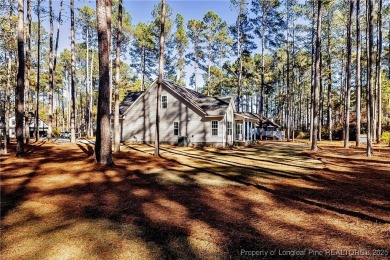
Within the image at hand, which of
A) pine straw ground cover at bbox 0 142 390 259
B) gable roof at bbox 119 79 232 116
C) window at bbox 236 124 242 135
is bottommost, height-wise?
pine straw ground cover at bbox 0 142 390 259

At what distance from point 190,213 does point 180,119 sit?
2011 cm

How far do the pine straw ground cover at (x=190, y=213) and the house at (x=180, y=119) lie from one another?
13.8 meters

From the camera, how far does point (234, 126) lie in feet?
96.3

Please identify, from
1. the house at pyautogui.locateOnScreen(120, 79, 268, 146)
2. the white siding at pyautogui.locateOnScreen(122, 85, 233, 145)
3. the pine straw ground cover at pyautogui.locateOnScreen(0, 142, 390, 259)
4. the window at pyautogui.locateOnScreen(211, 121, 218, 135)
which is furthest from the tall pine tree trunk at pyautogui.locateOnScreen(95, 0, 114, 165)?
the window at pyautogui.locateOnScreen(211, 121, 218, 135)

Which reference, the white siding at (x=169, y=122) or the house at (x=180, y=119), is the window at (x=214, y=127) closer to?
the house at (x=180, y=119)

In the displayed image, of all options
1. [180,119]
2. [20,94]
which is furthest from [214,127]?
[20,94]

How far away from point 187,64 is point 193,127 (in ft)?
70.9

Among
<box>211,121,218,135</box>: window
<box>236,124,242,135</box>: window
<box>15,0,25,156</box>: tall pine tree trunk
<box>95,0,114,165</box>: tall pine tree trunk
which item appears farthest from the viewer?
<box>236,124,242,135</box>: window

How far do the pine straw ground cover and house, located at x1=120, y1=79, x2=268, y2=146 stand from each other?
1376cm

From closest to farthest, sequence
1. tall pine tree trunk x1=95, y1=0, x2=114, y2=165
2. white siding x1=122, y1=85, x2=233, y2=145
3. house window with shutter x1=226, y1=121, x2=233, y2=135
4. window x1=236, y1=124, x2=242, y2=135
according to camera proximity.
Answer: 1. tall pine tree trunk x1=95, y1=0, x2=114, y2=165
2. white siding x1=122, y1=85, x2=233, y2=145
3. house window with shutter x1=226, y1=121, x2=233, y2=135
4. window x1=236, y1=124, x2=242, y2=135

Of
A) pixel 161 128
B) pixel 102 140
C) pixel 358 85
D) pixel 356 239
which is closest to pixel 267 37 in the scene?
pixel 358 85

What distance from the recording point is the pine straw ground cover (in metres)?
4.41

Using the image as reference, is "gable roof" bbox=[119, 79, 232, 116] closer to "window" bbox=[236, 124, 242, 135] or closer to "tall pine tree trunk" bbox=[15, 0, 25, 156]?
"window" bbox=[236, 124, 242, 135]

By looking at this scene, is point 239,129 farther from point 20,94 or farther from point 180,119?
point 20,94
